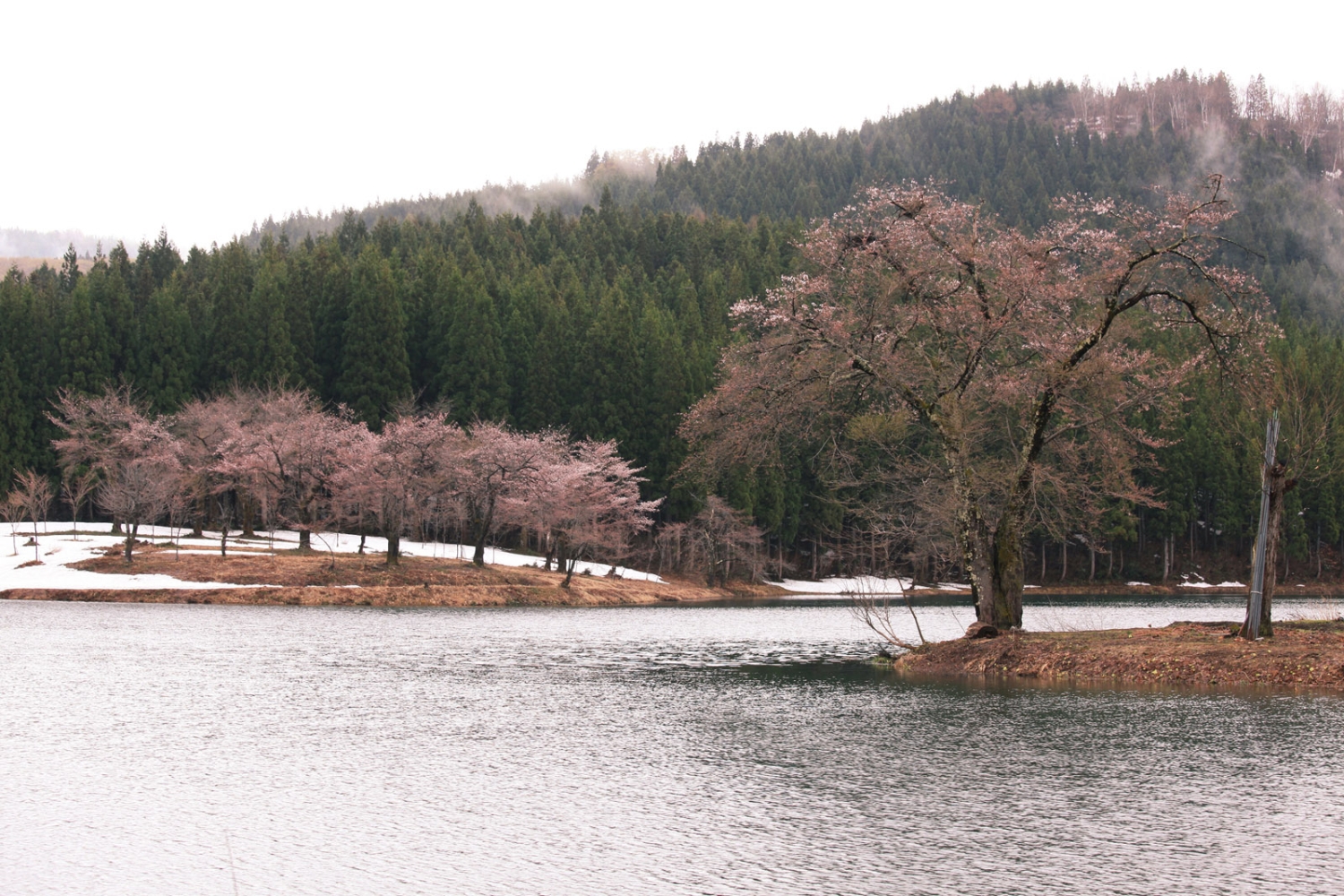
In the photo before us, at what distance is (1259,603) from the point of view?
23078 millimetres

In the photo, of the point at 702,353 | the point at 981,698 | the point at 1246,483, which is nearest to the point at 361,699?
the point at 981,698

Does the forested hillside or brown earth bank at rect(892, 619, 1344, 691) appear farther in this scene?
the forested hillside

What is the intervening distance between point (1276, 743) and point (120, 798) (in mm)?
14603

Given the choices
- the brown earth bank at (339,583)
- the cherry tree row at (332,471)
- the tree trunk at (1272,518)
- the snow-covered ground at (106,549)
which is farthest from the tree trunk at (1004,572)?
the cherry tree row at (332,471)

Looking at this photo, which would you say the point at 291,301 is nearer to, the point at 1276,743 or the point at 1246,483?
the point at 1246,483

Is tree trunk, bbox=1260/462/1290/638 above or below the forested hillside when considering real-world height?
below

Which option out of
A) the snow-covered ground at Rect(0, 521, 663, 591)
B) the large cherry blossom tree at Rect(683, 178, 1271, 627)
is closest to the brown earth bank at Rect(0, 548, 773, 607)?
the snow-covered ground at Rect(0, 521, 663, 591)

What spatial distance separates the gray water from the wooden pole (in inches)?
137

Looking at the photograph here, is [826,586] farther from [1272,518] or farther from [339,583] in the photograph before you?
[1272,518]

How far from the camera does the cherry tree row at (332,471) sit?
64.6 m

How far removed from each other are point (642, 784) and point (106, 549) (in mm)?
55182

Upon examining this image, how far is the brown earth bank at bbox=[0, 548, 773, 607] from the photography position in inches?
2026

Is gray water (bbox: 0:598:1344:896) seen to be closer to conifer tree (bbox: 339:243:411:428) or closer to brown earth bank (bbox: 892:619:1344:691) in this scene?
brown earth bank (bbox: 892:619:1344:691)

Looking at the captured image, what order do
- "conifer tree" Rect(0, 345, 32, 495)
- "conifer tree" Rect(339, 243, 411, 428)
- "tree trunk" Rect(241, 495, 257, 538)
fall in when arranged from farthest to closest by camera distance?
"conifer tree" Rect(339, 243, 411, 428), "conifer tree" Rect(0, 345, 32, 495), "tree trunk" Rect(241, 495, 257, 538)
